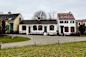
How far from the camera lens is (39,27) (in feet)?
246

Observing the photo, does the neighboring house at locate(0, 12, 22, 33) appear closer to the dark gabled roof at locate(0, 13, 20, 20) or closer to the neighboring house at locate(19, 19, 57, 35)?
the dark gabled roof at locate(0, 13, 20, 20)

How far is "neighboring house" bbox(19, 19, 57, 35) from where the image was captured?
73.9m

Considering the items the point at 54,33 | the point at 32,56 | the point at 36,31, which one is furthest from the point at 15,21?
the point at 32,56

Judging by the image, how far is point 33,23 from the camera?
76312mm

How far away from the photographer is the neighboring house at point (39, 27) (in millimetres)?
73875

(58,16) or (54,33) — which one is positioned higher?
(58,16)

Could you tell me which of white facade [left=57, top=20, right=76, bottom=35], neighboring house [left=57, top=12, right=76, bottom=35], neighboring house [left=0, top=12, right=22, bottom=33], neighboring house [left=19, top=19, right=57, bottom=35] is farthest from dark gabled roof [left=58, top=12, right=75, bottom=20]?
Result: neighboring house [left=0, top=12, right=22, bottom=33]

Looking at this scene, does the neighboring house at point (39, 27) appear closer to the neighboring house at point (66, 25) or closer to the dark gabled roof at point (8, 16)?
the neighboring house at point (66, 25)

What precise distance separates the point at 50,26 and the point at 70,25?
5954 mm

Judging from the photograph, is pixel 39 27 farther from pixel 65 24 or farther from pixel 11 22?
pixel 11 22

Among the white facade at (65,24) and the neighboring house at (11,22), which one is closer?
the white facade at (65,24)

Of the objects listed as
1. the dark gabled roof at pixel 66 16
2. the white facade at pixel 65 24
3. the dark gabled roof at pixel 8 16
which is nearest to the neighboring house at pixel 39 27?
the white facade at pixel 65 24

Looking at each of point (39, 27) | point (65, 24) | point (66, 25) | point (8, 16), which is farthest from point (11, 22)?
point (66, 25)

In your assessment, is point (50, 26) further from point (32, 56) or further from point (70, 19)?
point (32, 56)
